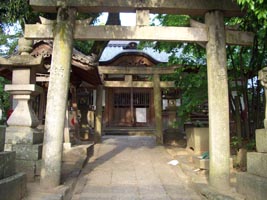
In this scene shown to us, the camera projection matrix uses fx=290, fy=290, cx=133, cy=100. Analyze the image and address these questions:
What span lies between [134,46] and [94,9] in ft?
42.5

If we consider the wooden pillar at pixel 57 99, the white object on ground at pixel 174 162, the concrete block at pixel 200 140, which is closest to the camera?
the wooden pillar at pixel 57 99

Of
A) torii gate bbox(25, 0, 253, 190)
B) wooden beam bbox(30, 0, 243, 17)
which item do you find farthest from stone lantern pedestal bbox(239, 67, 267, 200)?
wooden beam bbox(30, 0, 243, 17)

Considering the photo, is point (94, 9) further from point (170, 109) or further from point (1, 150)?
point (170, 109)

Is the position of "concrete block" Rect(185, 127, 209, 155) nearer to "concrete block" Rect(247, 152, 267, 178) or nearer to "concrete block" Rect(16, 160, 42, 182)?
"concrete block" Rect(247, 152, 267, 178)

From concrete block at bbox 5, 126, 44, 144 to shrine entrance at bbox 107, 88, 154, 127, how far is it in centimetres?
1161

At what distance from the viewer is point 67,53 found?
6.01 metres

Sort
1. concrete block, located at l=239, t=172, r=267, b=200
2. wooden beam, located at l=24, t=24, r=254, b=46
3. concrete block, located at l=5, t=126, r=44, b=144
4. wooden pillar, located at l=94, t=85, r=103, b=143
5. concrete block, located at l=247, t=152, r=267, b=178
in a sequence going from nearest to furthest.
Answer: concrete block, located at l=239, t=172, r=267, b=200
concrete block, located at l=247, t=152, r=267, b=178
wooden beam, located at l=24, t=24, r=254, b=46
concrete block, located at l=5, t=126, r=44, b=144
wooden pillar, located at l=94, t=85, r=103, b=143

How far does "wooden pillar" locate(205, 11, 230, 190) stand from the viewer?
578 cm

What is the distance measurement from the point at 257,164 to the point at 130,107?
1370 cm

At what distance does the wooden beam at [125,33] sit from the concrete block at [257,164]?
2.63 metres

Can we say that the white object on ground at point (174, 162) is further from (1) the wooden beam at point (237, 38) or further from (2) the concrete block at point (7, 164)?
(2) the concrete block at point (7, 164)

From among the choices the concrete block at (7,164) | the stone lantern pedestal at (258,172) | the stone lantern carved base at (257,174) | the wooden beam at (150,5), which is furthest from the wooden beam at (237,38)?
the concrete block at (7,164)

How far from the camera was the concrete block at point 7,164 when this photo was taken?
4293 millimetres

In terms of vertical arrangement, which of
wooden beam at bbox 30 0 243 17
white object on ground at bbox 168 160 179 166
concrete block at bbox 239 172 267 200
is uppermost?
wooden beam at bbox 30 0 243 17
